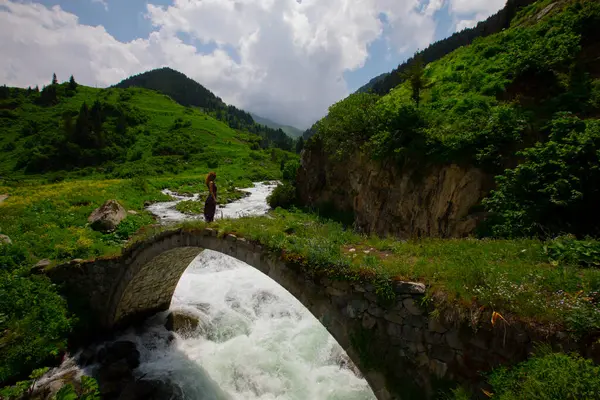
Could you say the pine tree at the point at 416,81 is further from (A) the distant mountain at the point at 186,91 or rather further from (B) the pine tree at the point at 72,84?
(A) the distant mountain at the point at 186,91

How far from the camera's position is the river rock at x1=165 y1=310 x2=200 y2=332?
41.0 feet

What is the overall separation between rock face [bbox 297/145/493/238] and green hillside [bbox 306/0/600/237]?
0.53 meters

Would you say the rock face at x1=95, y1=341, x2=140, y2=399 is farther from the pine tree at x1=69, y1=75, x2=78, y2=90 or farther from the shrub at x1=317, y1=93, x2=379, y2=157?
the pine tree at x1=69, y1=75, x2=78, y2=90

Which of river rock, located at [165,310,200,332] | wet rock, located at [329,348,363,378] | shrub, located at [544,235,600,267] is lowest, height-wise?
river rock, located at [165,310,200,332]

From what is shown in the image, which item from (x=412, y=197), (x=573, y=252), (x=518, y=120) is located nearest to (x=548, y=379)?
(x=573, y=252)

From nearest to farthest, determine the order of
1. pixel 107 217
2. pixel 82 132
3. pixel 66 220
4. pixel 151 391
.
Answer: pixel 151 391 < pixel 107 217 < pixel 66 220 < pixel 82 132

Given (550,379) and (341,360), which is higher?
(550,379)

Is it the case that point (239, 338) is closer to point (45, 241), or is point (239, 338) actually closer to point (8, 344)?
point (8, 344)

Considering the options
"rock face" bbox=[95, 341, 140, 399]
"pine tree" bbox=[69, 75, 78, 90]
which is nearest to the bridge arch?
"rock face" bbox=[95, 341, 140, 399]

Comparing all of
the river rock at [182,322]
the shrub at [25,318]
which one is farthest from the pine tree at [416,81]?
the shrub at [25,318]

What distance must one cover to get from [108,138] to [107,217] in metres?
43.9

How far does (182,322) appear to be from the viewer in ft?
41.5

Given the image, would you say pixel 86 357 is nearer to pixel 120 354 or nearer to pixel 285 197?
pixel 120 354

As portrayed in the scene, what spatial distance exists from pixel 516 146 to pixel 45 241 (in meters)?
19.0
